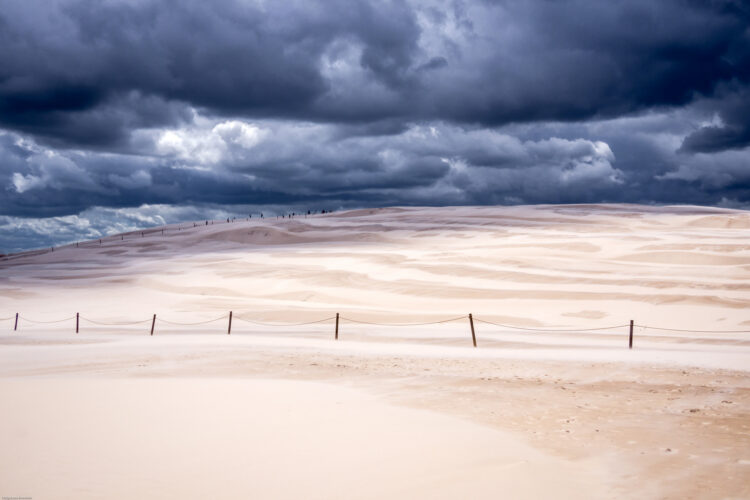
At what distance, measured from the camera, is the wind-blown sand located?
7203 millimetres

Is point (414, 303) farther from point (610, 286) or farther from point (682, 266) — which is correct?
point (682, 266)

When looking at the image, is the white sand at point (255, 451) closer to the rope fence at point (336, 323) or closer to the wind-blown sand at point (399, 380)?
the wind-blown sand at point (399, 380)

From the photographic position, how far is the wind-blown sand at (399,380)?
23.6 ft

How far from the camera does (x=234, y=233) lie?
221 ft

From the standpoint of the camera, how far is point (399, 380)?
14031 mm

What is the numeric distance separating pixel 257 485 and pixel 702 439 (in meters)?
6.30

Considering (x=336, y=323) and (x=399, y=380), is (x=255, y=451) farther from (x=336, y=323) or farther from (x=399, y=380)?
(x=336, y=323)

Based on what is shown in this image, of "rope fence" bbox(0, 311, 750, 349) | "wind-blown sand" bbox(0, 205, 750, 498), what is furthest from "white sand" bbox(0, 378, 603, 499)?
"rope fence" bbox(0, 311, 750, 349)

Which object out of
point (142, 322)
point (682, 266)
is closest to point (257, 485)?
point (142, 322)

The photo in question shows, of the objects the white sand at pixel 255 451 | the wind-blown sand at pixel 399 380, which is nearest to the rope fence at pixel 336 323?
the wind-blown sand at pixel 399 380

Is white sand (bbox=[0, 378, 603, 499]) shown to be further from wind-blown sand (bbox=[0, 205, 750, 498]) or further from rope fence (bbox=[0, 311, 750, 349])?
rope fence (bbox=[0, 311, 750, 349])

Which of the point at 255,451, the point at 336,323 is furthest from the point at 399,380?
the point at 336,323

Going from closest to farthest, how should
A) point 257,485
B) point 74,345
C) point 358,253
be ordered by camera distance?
point 257,485
point 74,345
point 358,253

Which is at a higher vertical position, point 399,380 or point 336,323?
point 336,323
